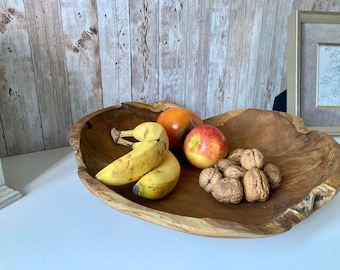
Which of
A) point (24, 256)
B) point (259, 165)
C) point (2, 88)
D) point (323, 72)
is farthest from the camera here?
point (323, 72)

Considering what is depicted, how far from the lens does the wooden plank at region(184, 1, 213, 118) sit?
86 cm

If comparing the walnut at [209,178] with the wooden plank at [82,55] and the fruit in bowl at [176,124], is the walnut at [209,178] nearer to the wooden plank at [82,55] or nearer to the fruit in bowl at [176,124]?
the fruit in bowl at [176,124]

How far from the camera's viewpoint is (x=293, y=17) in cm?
85

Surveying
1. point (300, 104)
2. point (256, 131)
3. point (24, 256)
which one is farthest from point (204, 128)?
point (24, 256)

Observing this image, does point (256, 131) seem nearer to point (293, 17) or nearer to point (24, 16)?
point (293, 17)

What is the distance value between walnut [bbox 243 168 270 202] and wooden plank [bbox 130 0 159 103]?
1.34 ft

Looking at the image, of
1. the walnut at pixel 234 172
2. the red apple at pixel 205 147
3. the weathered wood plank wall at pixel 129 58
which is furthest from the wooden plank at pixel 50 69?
the walnut at pixel 234 172

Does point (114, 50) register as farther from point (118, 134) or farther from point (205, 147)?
point (205, 147)

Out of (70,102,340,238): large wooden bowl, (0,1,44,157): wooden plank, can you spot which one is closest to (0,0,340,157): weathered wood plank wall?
(0,1,44,157): wooden plank

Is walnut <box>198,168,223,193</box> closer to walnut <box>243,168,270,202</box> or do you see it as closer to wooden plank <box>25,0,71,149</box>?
walnut <box>243,168,270,202</box>

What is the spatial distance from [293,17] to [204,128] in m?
0.39

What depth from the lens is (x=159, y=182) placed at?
586mm

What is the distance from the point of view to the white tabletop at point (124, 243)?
0.49 metres

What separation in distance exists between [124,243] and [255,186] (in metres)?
0.25
